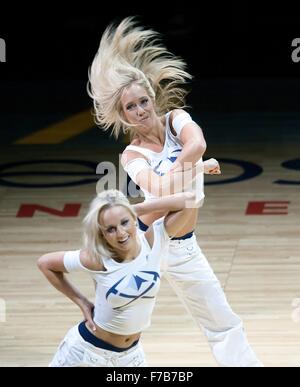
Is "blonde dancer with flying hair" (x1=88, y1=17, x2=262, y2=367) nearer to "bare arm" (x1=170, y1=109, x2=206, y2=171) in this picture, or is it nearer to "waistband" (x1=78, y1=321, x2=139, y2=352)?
"bare arm" (x1=170, y1=109, x2=206, y2=171)

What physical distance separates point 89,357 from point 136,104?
49.0 inches

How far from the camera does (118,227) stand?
4738mm

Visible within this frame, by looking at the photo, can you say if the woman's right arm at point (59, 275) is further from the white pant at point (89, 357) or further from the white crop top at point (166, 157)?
the white crop top at point (166, 157)

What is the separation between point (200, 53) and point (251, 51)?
658 millimetres

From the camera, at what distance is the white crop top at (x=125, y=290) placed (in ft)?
15.9

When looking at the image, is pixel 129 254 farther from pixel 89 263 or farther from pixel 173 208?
pixel 173 208

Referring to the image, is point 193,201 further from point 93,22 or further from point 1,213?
point 93,22

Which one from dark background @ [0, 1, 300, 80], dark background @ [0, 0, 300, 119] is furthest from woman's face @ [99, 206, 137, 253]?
dark background @ [0, 1, 300, 80]

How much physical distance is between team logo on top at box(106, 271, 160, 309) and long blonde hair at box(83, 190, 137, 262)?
121 mm

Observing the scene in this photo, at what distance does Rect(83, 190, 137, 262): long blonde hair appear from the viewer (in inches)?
187

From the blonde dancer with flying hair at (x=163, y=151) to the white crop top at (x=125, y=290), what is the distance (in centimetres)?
54

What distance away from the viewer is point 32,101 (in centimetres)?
1464

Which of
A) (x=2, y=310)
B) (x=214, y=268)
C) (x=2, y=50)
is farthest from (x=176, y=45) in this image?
(x=2, y=310)

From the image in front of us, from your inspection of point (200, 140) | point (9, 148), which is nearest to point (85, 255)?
point (200, 140)
